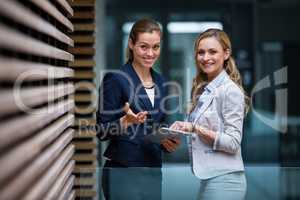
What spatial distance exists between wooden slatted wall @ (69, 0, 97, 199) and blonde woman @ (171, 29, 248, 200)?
4.08 ft

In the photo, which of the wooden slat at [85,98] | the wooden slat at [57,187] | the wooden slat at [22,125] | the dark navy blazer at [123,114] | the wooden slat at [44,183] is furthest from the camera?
the wooden slat at [85,98]

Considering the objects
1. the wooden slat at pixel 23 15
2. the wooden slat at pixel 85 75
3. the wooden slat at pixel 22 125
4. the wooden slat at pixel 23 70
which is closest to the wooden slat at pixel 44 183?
the wooden slat at pixel 22 125

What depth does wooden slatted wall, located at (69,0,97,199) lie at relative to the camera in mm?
3340

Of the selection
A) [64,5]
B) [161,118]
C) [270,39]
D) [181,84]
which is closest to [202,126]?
[161,118]

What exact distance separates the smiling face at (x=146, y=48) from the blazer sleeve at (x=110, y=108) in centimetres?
15

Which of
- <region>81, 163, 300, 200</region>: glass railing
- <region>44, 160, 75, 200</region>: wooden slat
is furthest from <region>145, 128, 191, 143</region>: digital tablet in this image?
<region>44, 160, 75, 200</region>: wooden slat

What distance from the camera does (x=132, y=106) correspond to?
2369 mm

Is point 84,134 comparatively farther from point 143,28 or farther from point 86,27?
point 143,28

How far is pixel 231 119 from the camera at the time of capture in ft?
6.88

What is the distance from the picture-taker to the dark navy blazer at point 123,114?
91.7 inches

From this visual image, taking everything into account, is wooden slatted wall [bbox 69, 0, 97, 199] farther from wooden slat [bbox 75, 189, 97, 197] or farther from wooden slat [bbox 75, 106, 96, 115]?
wooden slat [bbox 75, 189, 97, 197]

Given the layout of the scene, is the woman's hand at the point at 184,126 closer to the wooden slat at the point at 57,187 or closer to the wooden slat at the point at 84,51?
the wooden slat at the point at 57,187

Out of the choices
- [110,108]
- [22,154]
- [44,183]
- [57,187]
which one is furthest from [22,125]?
[110,108]

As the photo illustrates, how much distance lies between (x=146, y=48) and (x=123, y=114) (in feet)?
1.08
